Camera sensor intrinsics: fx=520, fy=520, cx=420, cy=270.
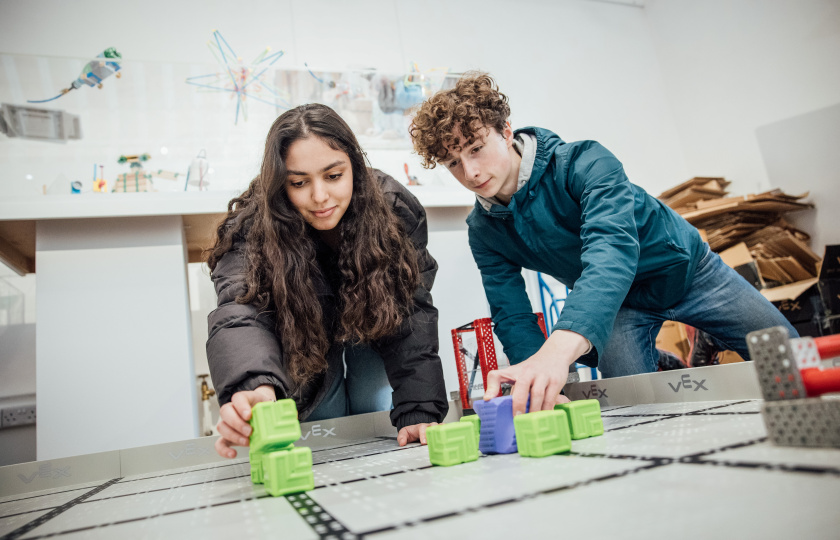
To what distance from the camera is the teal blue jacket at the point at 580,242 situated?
3.36 feet

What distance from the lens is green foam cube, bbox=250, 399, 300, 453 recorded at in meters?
0.69

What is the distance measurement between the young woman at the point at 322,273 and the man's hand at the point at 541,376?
0.31 m

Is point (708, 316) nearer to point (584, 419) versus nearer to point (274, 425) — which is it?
point (584, 419)

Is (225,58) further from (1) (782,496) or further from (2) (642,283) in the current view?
(1) (782,496)

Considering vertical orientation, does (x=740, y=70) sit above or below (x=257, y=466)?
above

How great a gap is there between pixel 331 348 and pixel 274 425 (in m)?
0.66

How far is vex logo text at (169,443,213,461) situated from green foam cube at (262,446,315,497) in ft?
2.31

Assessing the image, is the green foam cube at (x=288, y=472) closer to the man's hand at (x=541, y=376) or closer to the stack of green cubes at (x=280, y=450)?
the stack of green cubes at (x=280, y=450)

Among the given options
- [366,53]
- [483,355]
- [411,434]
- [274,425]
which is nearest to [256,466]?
[274,425]

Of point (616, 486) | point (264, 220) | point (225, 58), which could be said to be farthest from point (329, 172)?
point (225, 58)

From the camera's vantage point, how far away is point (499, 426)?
802 millimetres

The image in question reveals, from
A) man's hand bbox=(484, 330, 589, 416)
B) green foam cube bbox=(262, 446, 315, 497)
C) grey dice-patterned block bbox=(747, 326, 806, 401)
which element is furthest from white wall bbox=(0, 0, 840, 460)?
grey dice-patterned block bbox=(747, 326, 806, 401)

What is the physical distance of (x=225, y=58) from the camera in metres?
3.15

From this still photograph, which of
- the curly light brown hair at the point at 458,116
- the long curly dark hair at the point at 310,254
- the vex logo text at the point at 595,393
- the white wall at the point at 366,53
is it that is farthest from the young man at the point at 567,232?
the white wall at the point at 366,53
